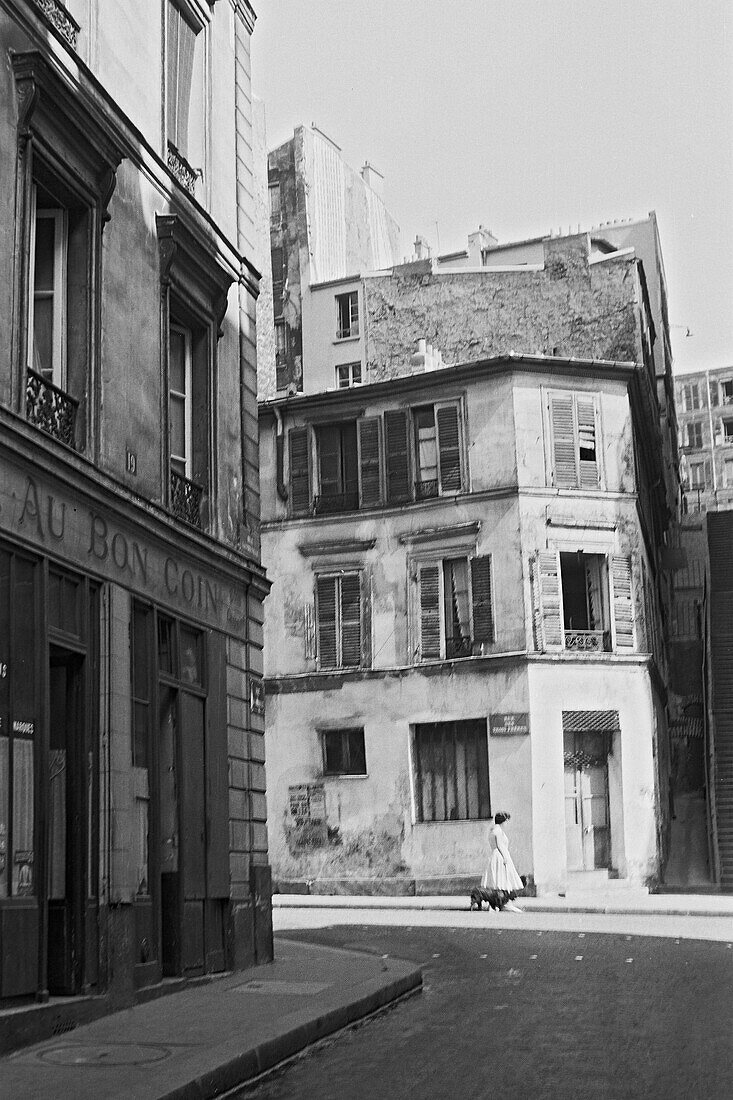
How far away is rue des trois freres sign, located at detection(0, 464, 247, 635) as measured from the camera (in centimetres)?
1015

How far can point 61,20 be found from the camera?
11.9m

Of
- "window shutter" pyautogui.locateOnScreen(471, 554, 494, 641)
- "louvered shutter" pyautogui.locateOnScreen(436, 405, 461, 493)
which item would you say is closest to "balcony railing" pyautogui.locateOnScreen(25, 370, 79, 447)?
"window shutter" pyautogui.locateOnScreen(471, 554, 494, 641)

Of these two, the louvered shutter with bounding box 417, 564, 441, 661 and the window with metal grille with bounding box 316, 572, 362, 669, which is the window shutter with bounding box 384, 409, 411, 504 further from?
the window with metal grille with bounding box 316, 572, 362, 669

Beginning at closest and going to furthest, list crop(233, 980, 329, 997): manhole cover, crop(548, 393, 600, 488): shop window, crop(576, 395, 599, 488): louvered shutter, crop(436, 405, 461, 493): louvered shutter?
1. crop(233, 980, 329, 997): manhole cover
2. crop(548, 393, 600, 488): shop window
3. crop(576, 395, 599, 488): louvered shutter
4. crop(436, 405, 461, 493): louvered shutter

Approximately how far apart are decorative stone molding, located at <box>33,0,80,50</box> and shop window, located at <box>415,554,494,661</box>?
18065mm

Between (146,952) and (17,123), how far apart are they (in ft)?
22.1

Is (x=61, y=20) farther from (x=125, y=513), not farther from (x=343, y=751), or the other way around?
(x=343, y=751)

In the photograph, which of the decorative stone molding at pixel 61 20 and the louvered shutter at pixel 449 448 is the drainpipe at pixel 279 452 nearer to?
the louvered shutter at pixel 449 448

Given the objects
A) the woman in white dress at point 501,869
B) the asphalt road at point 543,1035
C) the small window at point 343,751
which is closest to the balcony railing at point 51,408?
the asphalt road at point 543,1035

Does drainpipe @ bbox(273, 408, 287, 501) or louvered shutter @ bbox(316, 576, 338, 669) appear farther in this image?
drainpipe @ bbox(273, 408, 287, 501)

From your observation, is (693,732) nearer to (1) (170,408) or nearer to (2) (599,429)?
(2) (599,429)

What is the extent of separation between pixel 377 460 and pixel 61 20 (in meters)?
19.2

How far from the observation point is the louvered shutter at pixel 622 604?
1144 inches

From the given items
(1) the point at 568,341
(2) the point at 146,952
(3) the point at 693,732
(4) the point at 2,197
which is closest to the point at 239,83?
(4) the point at 2,197
